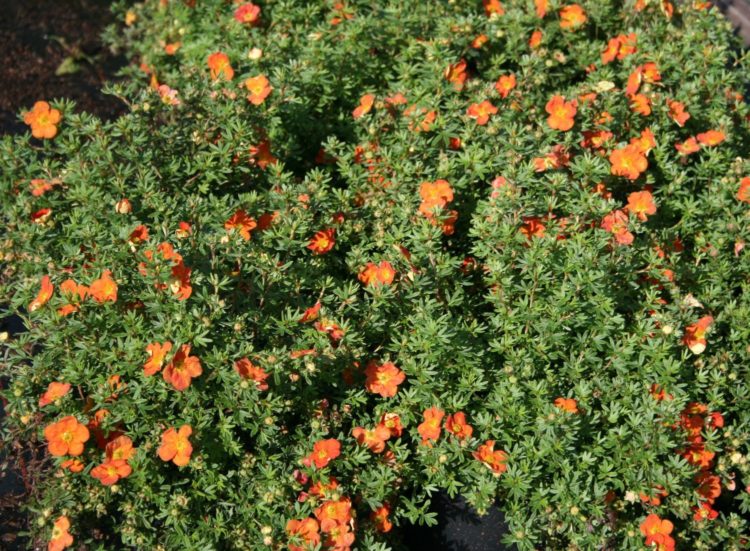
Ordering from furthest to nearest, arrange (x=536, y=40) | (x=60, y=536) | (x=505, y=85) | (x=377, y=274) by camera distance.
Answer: (x=536, y=40) < (x=505, y=85) < (x=377, y=274) < (x=60, y=536)

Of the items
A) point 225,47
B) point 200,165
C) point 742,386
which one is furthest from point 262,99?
point 742,386

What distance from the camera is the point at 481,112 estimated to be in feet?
11.2

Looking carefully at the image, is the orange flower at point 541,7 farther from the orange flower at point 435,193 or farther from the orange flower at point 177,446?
the orange flower at point 177,446

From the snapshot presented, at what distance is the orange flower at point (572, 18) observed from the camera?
391cm

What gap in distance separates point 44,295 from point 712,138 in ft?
8.73

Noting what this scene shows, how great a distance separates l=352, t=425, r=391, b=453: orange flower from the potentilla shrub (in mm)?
11

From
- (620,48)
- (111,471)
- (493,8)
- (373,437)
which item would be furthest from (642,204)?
(111,471)

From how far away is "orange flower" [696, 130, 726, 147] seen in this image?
343 cm

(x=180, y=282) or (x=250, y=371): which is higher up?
(x=180, y=282)

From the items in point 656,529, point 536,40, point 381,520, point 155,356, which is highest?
point 536,40

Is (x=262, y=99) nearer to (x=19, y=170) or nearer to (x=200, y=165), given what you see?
(x=200, y=165)

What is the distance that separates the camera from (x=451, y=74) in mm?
3674

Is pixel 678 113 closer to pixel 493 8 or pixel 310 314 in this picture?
pixel 493 8

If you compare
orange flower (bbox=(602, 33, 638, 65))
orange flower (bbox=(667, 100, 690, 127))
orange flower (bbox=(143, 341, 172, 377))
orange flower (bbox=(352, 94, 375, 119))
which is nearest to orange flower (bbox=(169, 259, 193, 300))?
orange flower (bbox=(143, 341, 172, 377))
